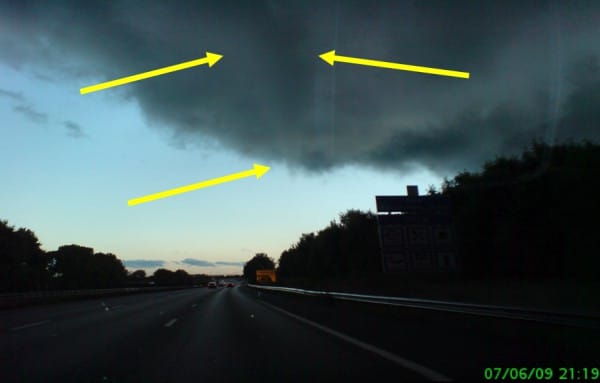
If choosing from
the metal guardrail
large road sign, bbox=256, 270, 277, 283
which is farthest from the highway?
large road sign, bbox=256, 270, 277, 283

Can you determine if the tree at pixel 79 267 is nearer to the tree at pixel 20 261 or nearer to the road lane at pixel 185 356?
the tree at pixel 20 261

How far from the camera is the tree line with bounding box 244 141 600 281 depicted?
39719 mm

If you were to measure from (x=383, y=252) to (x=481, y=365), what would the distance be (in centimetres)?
1676

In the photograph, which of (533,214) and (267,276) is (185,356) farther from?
(267,276)

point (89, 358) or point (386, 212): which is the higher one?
point (386, 212)

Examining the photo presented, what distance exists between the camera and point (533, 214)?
44.0 metres

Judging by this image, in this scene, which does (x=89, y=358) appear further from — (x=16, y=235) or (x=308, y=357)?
(x=16, y=235)

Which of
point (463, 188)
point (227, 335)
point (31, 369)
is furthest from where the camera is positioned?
point (463, 188)

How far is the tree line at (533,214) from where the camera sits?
130 ft

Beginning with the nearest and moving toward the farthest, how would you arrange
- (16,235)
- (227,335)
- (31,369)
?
1. (31,369)
2. (227,335)
3. (16,235)

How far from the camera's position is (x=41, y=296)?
35906mm

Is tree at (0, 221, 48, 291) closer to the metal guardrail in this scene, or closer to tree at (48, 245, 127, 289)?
tree at (48, 245, 127, 289)

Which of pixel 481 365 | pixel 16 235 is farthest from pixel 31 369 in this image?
pixel 16 235

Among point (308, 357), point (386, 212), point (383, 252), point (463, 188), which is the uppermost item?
point (463, 188)
